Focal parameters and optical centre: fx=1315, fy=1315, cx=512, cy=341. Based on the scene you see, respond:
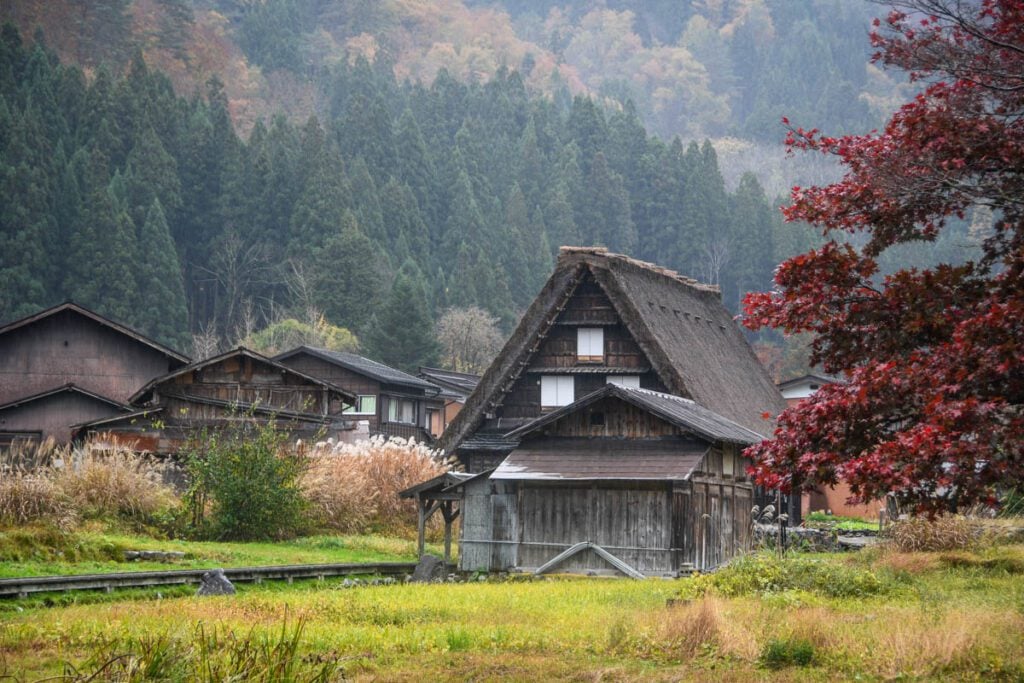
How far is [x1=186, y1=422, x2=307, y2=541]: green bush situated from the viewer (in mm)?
30219

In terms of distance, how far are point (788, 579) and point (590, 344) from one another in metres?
19.7

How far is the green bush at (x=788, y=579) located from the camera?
64.4 feet

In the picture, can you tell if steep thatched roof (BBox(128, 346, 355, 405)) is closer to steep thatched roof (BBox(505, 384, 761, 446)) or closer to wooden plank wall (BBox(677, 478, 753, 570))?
steep thatched roof (BBox(505, 384, 761, 446))

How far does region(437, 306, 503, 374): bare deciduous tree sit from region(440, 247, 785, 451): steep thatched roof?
35.9 meters

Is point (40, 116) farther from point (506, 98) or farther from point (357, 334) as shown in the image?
point (506, 98)

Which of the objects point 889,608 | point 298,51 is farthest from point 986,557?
point 298,51

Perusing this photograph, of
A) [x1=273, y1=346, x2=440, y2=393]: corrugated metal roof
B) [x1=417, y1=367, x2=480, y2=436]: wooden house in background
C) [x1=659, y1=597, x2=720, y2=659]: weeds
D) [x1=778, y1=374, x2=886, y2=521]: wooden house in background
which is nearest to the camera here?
[x1=659, y1=597, x2=720, y2=659]: weeds

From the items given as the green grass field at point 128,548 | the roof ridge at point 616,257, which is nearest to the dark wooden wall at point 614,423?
the green grass field at point 128,548

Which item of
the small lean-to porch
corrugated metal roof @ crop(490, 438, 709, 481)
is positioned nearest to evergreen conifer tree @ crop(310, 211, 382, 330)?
the small lean-to porch

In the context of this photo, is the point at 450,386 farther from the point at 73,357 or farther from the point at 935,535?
the point at 935,535

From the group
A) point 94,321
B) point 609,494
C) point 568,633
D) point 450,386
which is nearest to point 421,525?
point 609,494

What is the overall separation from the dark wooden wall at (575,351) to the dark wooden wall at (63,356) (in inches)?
562

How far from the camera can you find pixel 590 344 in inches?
1554

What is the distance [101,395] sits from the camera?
43.7 metres
